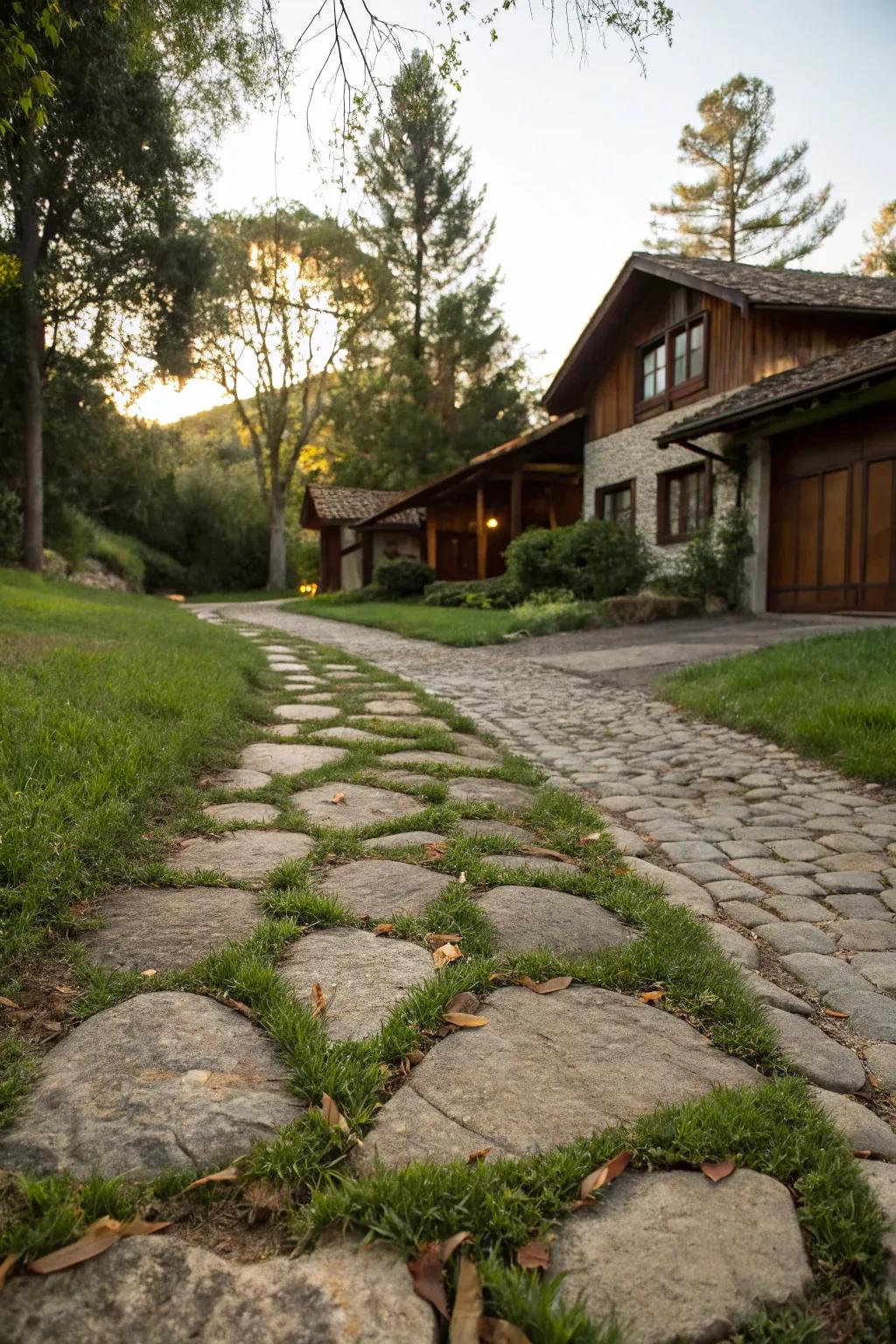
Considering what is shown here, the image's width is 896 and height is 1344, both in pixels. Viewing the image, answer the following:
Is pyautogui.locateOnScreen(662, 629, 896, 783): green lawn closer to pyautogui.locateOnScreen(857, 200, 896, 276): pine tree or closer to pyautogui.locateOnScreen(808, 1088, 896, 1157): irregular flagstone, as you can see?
pyautogui.locateOnScreen(808, 1088, 896, 1157): irregular flagstone

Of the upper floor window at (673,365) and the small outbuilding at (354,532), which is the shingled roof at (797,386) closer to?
the upper floor window at (673,365)

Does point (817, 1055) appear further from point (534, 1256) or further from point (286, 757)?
point (286, 757)

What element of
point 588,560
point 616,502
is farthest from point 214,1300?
point 616,502

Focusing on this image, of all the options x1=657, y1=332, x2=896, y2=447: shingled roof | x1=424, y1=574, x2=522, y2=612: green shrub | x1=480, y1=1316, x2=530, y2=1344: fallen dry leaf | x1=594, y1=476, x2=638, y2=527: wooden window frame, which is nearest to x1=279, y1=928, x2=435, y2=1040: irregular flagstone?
x1=480, y1=1316, x2=530, y2=1344: fallen dry leaf

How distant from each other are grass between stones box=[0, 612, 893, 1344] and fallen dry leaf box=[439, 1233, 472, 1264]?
2cm

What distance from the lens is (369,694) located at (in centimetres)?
612

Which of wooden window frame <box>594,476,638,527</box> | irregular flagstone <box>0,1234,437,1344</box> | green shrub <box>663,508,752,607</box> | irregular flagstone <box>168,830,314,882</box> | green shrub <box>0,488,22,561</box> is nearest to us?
irregular flagstone <box>0,1234,437,1344</box>

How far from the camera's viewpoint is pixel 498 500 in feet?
75.4

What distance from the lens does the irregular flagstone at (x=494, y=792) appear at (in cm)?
344

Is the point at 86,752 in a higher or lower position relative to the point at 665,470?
lower

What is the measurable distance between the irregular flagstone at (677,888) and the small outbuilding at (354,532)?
22775 mm

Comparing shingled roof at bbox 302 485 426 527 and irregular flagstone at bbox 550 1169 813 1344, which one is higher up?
shingled roof at bbox 302 485 426 527

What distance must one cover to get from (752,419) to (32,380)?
40.0 ft

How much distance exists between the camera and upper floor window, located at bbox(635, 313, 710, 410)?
14.3 m
